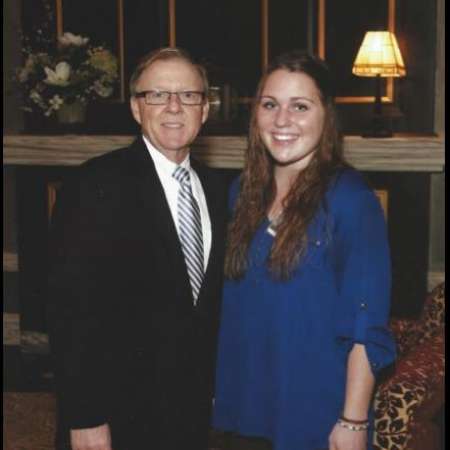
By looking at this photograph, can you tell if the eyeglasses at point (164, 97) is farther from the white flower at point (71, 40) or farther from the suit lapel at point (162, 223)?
the white flower at point (71, 40)

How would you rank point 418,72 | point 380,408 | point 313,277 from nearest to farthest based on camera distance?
point 313,277 → point 380,408 → point 418,72

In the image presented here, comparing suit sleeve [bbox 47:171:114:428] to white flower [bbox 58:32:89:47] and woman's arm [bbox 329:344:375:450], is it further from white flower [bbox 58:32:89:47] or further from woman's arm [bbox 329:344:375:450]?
white flower [bbox 58:32:89:47]

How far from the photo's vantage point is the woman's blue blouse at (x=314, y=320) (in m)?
1.74

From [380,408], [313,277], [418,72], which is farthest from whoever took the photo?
[418,72]

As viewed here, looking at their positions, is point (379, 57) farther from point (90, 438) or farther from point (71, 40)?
point (90, 438)

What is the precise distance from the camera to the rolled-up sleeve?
5.67ft

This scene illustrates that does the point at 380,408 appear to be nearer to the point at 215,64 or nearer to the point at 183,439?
the point at 183,439

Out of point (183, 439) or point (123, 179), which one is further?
point (183, 439)

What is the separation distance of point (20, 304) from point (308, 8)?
2.40 m

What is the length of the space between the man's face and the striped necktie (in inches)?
3.2

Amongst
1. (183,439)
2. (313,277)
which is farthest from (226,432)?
(313,277)

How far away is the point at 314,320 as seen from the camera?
1.79 m

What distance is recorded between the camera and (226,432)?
1967mm

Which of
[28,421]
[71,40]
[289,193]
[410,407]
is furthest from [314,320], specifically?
[71,40]
